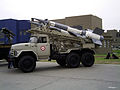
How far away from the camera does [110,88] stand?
6.45m

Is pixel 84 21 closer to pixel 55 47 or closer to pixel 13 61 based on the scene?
pixel 55 47

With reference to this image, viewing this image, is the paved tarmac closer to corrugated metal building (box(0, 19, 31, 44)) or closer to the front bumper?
the front bumper

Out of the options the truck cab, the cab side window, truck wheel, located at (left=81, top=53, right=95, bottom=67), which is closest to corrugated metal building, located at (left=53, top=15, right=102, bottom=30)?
truck wheel, located at (left=81, top=53, right=95, bottom=67)

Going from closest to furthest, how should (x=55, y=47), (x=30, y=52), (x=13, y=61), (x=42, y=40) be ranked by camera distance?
(x=13, y=61) < (x=30, y=52) < (x=42, y=40) < (x=55, y=47)

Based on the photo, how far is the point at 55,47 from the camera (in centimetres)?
1270

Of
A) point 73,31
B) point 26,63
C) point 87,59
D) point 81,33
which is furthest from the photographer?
point 81,33

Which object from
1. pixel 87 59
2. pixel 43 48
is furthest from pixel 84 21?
pixel 43 48

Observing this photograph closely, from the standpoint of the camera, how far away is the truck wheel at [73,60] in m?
12.5

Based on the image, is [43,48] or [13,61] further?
[43,48]

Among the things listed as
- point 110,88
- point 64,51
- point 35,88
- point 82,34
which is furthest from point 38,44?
point 110,88

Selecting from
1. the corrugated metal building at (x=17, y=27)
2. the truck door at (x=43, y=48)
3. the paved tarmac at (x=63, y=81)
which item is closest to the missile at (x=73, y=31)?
the truck door at (x=43, y=48)

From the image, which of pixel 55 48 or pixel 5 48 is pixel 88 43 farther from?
pixel 5 48

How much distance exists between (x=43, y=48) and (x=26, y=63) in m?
1.73

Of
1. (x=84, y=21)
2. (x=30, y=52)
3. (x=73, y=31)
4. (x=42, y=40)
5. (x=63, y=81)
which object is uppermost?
(x=84, y=21)
